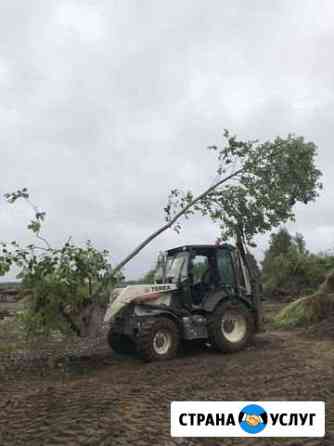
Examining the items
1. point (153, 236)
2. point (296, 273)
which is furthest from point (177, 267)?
point (296, 273)

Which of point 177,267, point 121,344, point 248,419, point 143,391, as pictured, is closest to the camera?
point 248,419

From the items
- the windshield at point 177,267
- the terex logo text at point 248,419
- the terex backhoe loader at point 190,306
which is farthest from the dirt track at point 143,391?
the windshield at point 177,267

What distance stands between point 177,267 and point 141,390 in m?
4.36

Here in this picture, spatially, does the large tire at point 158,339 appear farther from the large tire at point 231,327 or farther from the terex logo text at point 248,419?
the terex logo text at point 248,419

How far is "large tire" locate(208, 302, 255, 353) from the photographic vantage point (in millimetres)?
10578

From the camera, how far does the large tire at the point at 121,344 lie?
444 inches

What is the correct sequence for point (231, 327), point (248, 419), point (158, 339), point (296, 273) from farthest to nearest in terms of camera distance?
point (296, 273), point (231, 327), point (158, 339), point (248, 419)

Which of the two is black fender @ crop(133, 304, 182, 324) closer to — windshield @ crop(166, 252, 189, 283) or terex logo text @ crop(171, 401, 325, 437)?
windshield @ crop(166, 252, 189, 283)
